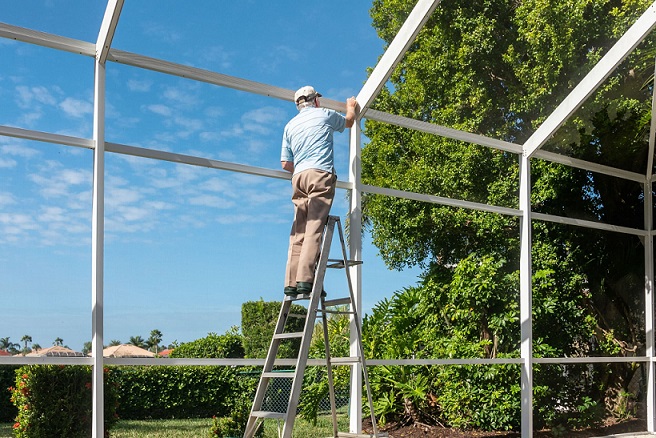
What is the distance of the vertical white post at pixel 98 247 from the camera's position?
4195mm

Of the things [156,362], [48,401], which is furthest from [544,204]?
[48,401]

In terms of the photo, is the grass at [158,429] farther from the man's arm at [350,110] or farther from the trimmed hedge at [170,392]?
the man's arm at [350,110]

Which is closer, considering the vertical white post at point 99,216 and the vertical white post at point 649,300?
the vertical white post at point 99,216

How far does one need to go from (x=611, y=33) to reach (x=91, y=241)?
4.34m

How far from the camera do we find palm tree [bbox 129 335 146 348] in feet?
14.6

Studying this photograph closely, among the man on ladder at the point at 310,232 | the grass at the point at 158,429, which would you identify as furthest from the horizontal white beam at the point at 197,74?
the grass at the point at 158,429

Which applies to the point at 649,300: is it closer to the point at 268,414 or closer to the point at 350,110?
the point at 350,110

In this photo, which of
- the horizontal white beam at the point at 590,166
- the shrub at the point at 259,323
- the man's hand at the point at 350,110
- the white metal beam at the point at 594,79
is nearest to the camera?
the shrub at the point at 259,323

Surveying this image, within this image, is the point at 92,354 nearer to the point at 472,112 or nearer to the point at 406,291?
the point at 406,291

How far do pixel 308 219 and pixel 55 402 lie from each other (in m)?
1.78

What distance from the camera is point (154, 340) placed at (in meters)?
4.52

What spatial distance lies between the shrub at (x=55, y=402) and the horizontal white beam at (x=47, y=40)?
185 cm

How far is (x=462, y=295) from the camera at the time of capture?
668cm

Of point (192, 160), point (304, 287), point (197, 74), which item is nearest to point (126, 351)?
point (304, 287)
